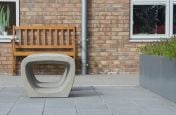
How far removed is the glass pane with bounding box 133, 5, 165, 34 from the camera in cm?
1609

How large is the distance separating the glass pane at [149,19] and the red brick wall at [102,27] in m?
0.37

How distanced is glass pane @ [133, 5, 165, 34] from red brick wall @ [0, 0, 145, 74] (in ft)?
1.22

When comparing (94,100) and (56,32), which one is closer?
(94,100)

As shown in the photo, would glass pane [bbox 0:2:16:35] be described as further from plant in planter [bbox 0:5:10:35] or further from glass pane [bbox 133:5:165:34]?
glass pane [bbox 133:5:165:34]

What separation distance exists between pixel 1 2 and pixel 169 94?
739 cm

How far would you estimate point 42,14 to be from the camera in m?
15.6

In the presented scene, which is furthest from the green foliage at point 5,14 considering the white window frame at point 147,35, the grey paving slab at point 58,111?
the grey paving slab at point 58,111

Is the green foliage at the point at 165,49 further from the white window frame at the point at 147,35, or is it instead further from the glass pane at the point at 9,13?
the glass pane at the point at 9,13

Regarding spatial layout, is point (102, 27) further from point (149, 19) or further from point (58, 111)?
point (58, 111)

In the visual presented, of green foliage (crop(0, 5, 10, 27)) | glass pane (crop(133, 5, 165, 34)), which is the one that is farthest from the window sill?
glass pane (crop(133, 5, 165, 34))

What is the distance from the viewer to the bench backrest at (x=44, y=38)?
15.5m

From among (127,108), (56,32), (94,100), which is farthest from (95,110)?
(56,32)

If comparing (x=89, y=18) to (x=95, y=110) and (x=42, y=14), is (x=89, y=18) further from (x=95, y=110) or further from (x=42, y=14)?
(x=95, y=110)

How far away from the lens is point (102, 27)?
52.0 ft
